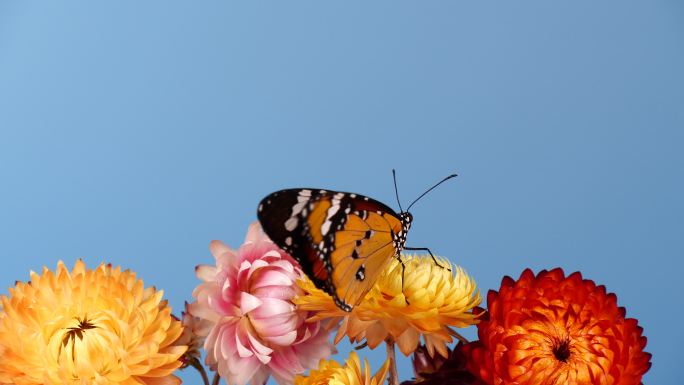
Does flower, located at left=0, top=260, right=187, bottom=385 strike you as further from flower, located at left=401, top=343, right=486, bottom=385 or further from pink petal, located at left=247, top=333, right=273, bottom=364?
flower, located at left=401, top=343, right=486, bottom=385

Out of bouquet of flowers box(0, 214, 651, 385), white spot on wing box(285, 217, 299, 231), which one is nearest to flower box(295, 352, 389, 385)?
bouquet of flowers box(0, 214, 651, 385)

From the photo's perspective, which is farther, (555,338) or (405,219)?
(405,219)

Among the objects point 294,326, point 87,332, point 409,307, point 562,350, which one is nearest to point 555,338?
point 562,350

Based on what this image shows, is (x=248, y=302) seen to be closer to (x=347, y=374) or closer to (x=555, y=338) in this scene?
(x=347, y=374)

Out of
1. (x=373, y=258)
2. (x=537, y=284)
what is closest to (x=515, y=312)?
(x=537, y=284)

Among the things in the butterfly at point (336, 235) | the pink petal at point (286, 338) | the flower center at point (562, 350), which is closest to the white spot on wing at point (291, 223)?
the butterfly at point (336, 235)

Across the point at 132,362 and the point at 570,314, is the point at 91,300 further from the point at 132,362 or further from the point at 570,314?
the point at 570,314
